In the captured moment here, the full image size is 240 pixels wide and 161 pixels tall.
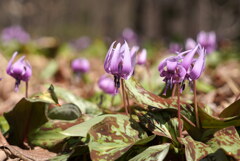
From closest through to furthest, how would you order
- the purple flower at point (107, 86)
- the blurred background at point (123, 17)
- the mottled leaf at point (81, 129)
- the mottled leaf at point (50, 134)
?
the mottled leaf at point (81, 129) < the mottled leaf at point (50, 134) < the purple flower at point (107, 86) < the blurred background at point (123, 17)

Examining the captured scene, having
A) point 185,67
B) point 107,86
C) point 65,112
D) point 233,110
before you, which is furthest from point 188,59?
point 107,86

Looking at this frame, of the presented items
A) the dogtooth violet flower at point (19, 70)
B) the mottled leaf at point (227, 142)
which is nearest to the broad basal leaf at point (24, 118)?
the dogtooth violet flower at point (19, 70)

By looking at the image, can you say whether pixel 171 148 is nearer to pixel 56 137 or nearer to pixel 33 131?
pixel 56 137

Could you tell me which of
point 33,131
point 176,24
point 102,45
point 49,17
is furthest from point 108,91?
point 49,17

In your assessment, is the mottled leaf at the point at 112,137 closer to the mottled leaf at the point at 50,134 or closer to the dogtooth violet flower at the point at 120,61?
the dogtooth violet flower at the point at 120,61

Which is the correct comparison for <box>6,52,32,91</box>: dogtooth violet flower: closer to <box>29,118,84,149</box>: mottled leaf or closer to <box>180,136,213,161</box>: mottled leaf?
<box>29,118,84,149</box>: mottled leaf

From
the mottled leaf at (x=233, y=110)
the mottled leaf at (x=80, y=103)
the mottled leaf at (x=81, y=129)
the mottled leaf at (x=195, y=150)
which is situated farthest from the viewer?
the mottled leaf at (x=80, y=103)
